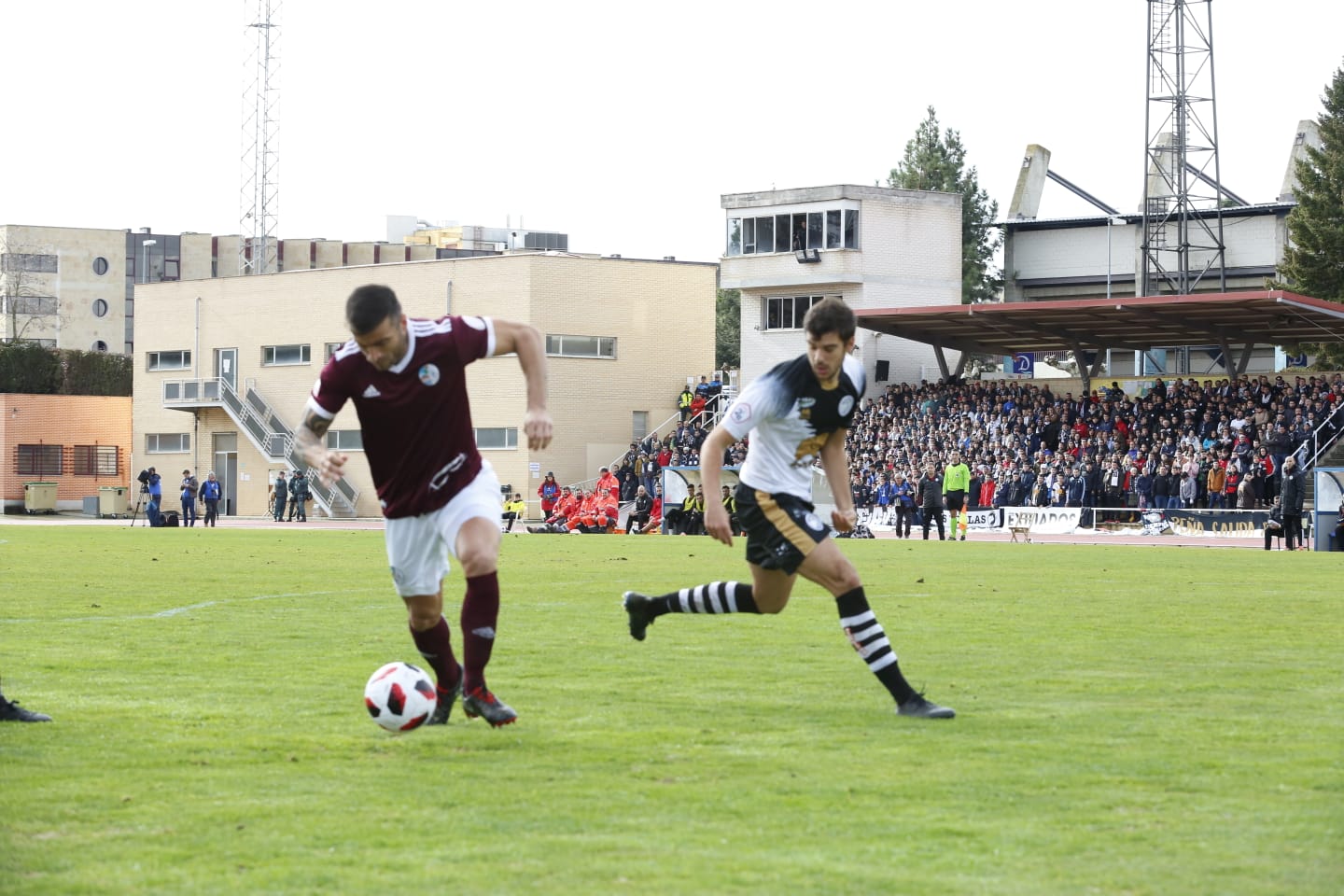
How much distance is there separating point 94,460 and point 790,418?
7812 cm

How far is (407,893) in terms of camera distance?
4.97 m

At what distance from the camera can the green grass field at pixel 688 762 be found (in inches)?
209

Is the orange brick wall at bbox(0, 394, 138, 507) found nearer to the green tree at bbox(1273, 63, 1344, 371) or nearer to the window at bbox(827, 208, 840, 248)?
the window at bbox(827, 208, 840, 248)

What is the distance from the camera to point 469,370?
236 feet

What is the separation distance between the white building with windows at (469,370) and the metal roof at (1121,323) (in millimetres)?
15384

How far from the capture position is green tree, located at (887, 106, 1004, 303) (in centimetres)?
9294

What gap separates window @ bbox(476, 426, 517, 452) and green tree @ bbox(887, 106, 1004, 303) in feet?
106

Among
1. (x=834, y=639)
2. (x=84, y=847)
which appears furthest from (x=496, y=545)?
(x=834, y=639)

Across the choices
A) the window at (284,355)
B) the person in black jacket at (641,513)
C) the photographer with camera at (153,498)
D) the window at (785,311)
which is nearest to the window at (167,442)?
the window at (284,355)

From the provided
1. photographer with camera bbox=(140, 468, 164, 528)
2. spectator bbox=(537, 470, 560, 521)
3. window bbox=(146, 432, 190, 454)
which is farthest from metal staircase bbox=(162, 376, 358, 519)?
spectator bbox=(537, 470, 560, 521)

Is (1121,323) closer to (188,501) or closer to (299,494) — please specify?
(299,494)

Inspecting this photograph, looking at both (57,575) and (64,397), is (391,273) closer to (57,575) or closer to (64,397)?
(64,397)

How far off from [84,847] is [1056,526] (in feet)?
135

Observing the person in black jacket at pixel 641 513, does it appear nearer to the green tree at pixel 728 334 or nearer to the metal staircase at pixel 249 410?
the metal staircase at pixel 249 410
